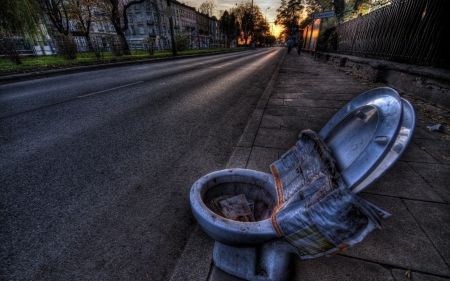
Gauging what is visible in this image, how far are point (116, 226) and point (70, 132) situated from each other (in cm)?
265

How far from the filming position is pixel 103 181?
7.65 feet

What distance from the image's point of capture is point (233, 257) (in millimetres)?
1253

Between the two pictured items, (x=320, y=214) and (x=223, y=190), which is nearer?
(x=320, y=214)

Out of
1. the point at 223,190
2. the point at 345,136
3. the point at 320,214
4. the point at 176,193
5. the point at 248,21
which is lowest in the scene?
the point at 176,193

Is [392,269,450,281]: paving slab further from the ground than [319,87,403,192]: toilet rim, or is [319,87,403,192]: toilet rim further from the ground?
[319,87,403,192]: toilet rim

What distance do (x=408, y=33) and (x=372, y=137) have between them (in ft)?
24.4

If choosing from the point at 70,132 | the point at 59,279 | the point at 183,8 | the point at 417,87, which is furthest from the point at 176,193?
the point at 183,8

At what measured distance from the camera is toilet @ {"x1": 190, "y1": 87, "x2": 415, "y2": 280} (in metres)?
0.83

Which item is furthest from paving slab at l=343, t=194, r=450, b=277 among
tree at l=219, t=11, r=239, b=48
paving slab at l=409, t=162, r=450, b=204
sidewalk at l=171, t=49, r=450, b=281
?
tree at l=219, t=11, r=239, b=48

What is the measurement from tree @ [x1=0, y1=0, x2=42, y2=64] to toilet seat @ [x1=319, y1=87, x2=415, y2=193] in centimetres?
1586

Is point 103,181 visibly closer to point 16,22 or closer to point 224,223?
point 224,223

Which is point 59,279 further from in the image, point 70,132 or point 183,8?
point 183,8

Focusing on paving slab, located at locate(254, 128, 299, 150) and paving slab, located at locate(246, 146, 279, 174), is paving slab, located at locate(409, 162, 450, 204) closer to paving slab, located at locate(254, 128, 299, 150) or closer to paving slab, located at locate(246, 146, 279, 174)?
paving slab, located at locate(254, 128, 299, 150)

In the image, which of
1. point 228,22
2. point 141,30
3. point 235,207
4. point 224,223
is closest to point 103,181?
point 235,207
